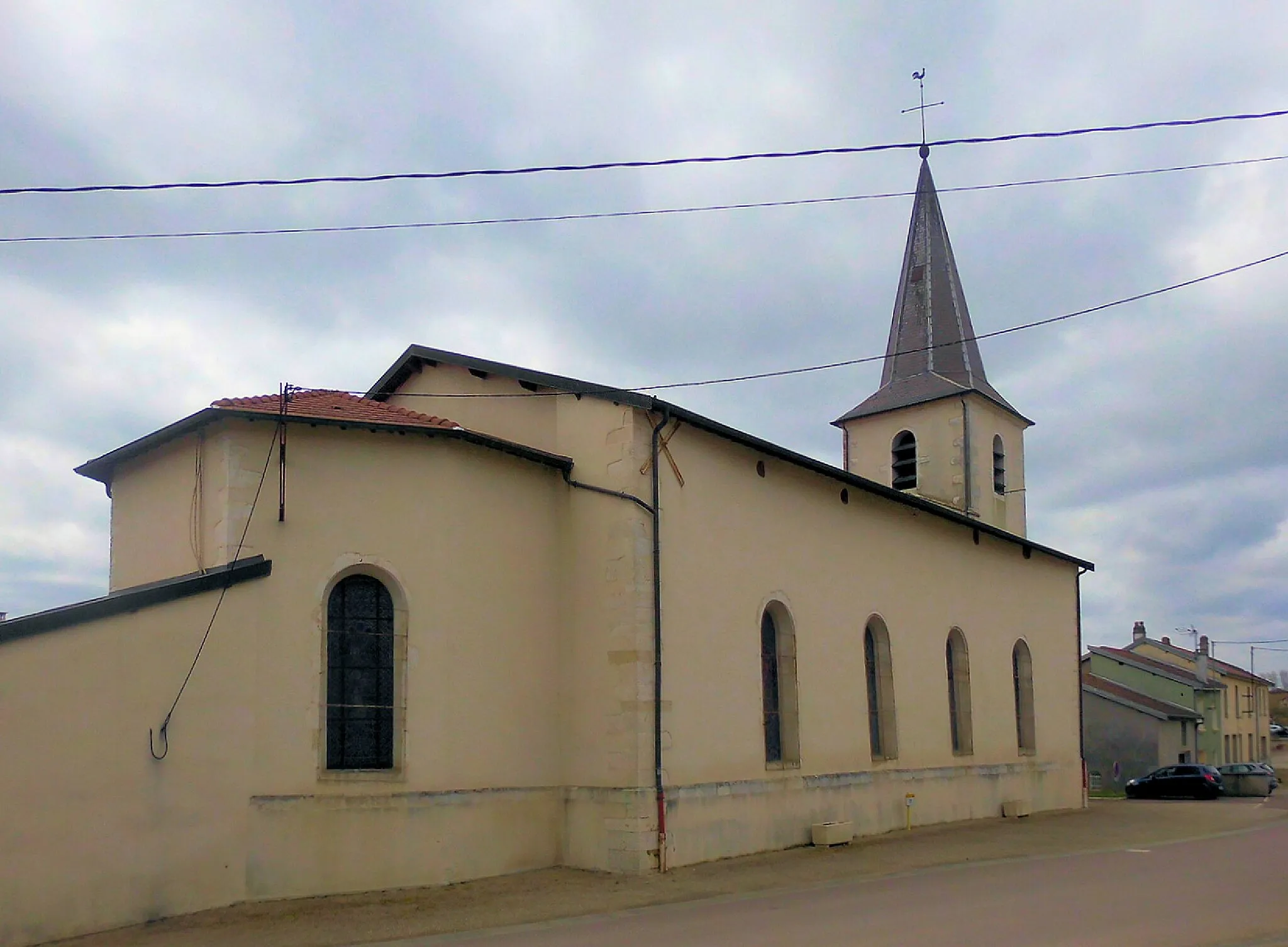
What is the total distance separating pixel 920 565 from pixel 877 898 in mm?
10648

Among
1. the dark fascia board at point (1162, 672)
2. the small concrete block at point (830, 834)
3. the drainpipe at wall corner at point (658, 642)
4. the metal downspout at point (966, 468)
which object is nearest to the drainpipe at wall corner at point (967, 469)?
the metal downspout at point (966, 468)

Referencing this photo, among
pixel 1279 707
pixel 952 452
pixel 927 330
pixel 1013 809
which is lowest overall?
pixel 1279 707

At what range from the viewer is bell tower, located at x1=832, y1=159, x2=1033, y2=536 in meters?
29.1

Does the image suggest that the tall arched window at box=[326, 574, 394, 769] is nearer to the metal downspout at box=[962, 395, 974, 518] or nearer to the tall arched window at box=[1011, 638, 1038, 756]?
the tall arched window at box=[1011, 638, 1038, 756]

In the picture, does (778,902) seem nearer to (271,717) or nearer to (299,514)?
(271,717)

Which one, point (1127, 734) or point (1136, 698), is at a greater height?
point (1136, 698)

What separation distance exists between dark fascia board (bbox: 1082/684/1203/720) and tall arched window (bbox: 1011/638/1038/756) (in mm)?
20021

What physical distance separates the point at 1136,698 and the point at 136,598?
43.1 m

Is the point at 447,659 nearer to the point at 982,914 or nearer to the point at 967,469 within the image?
the point at 982,914

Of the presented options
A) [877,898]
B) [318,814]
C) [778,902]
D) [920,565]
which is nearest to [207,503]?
[318,814]

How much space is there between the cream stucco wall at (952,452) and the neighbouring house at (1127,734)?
16781mm

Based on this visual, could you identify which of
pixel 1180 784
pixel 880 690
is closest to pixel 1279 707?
pixel 1180 784

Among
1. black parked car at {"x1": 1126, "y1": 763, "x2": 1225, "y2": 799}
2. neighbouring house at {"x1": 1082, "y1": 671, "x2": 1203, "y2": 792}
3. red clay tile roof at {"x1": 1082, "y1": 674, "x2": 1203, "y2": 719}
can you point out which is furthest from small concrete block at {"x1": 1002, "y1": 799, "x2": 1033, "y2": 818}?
red clay tile roof at {"x1": 1082, "y1": 674, "x2": 1203, "y2": 719}

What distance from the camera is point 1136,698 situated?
4628cm
